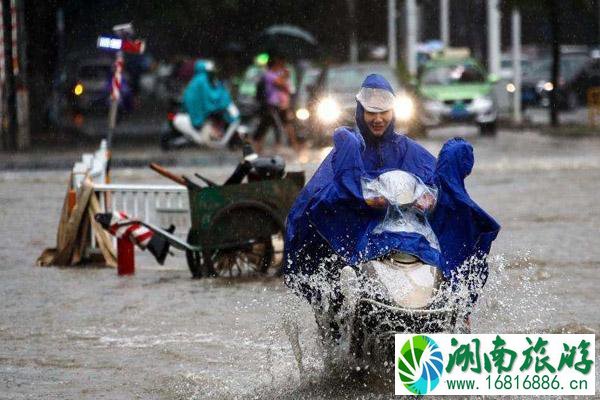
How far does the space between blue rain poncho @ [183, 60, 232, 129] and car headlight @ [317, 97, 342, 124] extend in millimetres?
2532

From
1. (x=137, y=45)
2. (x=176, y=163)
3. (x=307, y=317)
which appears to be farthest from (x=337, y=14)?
(x=307, y=317)

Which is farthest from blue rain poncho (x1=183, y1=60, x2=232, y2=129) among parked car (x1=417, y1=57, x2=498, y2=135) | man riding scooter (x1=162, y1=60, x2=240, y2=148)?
parked car (x1=417, y1=57, x2=498, y2=135)

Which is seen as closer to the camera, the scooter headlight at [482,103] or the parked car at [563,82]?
the scooter headlight at [482,103]

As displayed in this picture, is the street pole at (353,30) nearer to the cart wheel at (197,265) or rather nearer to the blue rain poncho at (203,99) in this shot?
the blue rain poncho at (203,99)

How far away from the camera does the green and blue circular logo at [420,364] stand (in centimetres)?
629

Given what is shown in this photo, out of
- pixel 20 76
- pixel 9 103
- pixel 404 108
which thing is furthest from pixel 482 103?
pixel 9 103

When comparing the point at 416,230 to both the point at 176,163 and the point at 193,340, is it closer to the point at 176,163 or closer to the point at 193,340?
the point at 193,340

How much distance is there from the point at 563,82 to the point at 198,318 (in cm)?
3805

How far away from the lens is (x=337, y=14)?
5659 centimetres

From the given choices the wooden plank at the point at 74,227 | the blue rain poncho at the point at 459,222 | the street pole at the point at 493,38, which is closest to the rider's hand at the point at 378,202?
the blue rain poncho at the point at 459,222

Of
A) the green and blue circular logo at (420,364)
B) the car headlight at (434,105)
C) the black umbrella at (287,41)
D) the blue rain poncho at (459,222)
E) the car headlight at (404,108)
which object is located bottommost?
the car headlight at (434,105)

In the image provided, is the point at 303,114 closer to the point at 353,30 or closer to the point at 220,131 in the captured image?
the point at 220,131

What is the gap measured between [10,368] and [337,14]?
160ft

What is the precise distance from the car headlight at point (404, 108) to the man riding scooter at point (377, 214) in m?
21.7
